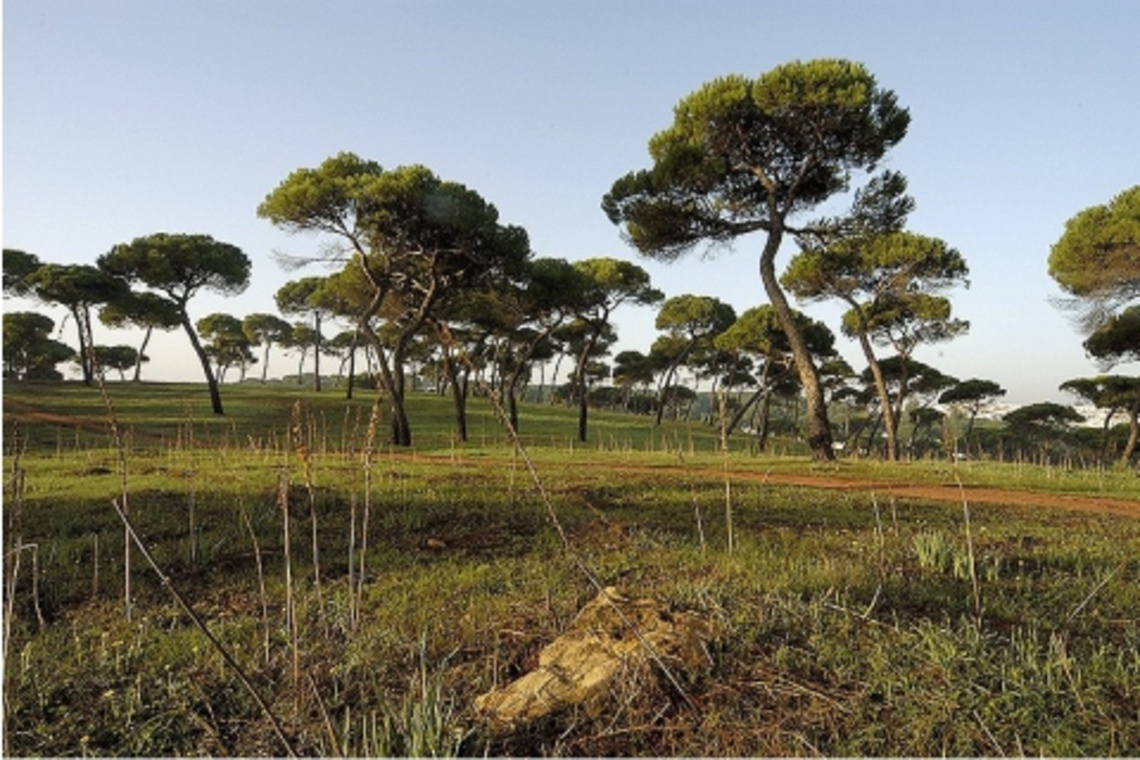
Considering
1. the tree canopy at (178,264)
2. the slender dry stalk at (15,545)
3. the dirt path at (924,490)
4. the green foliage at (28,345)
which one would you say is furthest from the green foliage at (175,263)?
the slender dry stalk at (15,545)

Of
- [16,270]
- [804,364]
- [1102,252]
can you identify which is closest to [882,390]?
[804,364]

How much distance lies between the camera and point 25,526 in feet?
24.8

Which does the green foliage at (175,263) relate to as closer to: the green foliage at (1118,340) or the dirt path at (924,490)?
the dirt path at (924,490)

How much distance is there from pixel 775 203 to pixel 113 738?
20.0 m

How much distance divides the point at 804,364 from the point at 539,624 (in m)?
15.7

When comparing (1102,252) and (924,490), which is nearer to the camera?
(924,490)

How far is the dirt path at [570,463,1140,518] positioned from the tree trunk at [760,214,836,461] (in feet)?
11.6

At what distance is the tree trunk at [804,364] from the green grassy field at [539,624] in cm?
795

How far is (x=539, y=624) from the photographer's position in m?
4.29

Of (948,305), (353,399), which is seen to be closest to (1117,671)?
(948,305)

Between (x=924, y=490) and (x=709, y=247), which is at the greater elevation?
(x=709, y=247)

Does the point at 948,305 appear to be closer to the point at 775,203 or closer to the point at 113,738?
the point at 775,203

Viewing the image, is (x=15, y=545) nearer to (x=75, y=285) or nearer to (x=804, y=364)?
(x=804, y=364)

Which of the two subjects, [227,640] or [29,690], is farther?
[227,640]
